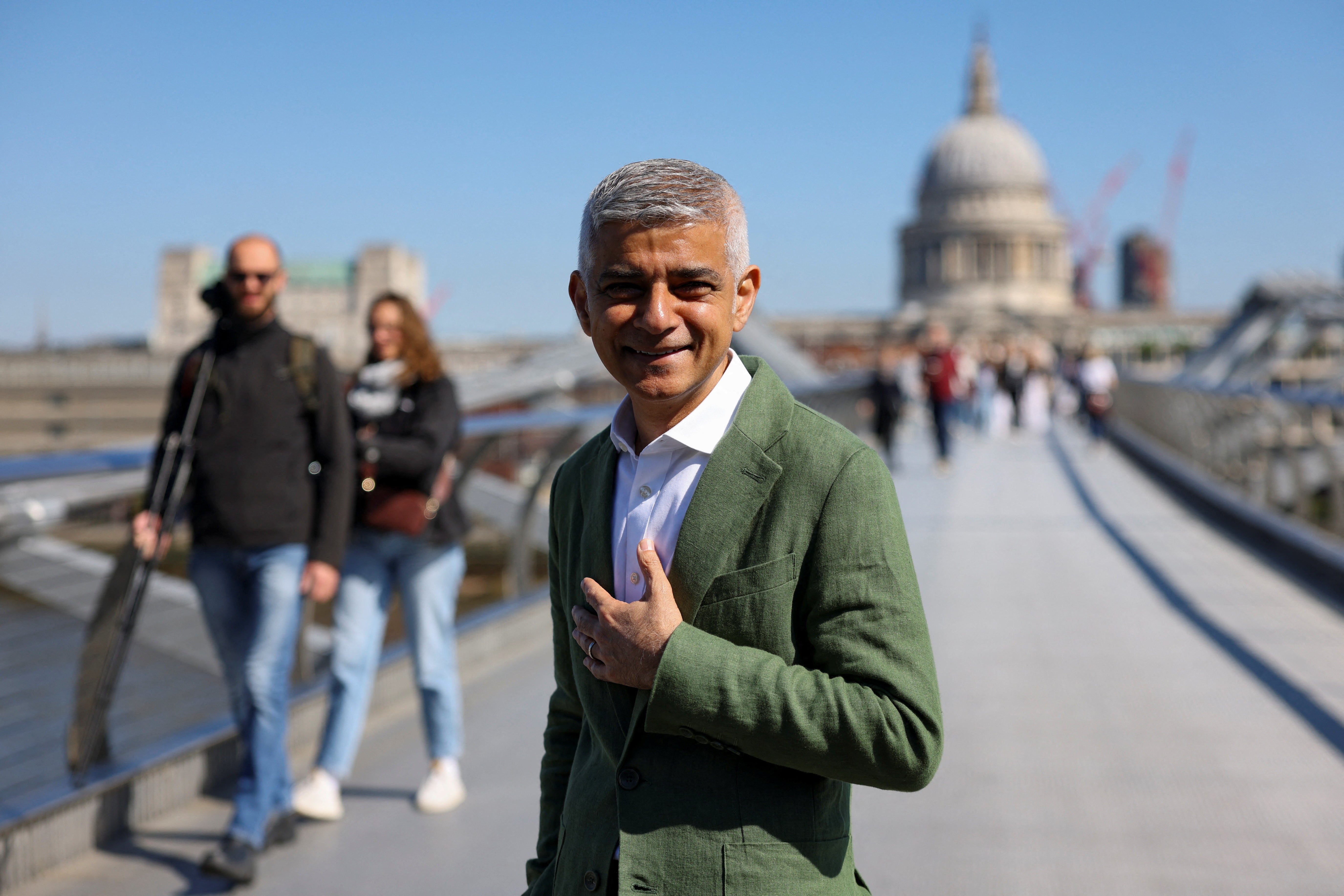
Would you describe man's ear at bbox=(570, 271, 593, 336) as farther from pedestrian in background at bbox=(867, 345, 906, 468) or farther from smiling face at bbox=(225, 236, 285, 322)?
pedestrian in background at bbox=(867, 345, 906, 468)

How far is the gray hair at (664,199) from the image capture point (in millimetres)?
1425

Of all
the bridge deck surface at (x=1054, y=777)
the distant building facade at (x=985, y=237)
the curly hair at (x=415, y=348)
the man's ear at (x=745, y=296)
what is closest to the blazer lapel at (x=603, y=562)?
the man's ear at (x=745, y=296)

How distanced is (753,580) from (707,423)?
0.19m

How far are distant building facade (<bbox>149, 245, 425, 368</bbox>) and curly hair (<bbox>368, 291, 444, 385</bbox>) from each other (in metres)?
116

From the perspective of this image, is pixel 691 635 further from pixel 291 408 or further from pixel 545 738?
pixel 291 408

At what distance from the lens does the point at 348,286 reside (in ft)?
416

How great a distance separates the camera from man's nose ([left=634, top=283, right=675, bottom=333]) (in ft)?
4.72

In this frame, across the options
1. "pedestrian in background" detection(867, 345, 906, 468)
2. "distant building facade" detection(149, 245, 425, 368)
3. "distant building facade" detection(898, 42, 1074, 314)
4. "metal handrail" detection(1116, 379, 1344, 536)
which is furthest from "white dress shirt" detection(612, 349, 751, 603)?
"distant building facade" detection(149, 245, 425, 368)

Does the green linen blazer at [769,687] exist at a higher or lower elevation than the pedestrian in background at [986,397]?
higher

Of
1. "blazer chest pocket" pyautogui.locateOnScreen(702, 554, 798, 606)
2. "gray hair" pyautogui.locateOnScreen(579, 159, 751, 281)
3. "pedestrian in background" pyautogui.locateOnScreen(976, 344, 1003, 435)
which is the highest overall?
"gray hair" pyautogui.locateOnScreen(579, 159, 751, 281)

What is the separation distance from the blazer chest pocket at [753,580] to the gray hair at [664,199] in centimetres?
32

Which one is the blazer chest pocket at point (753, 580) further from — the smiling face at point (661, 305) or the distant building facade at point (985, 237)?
the distant building facade at point (985, 237)

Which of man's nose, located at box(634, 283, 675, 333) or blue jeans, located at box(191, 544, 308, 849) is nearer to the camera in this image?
man's nose, located at box(634, 283, 675, 333)

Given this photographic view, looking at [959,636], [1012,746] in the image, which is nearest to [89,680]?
[1012,746]
